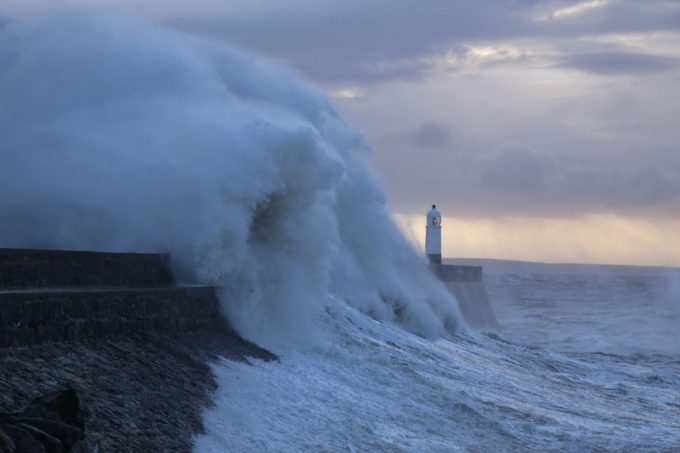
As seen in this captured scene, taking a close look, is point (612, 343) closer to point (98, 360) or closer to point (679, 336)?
point (679, 336)

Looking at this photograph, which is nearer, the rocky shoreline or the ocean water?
the rocky shoreline

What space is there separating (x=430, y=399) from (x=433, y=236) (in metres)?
18.3

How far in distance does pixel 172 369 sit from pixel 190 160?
4.78m

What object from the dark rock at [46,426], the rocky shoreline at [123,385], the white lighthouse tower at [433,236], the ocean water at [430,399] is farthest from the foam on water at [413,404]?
the white lighthouse tower at [433,236]

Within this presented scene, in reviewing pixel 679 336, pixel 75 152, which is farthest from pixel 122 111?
pixel 679 336

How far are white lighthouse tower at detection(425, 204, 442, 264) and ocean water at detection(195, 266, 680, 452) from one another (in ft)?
32.2

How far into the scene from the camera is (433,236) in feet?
91.0

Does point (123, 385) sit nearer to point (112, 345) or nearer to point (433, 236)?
point (112, 345)

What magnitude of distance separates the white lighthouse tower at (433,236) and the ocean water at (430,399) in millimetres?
9822

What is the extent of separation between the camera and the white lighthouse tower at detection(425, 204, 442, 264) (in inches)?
1083

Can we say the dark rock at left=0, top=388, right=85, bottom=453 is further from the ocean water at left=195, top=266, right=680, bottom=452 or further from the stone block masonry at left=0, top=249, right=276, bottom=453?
the ocean water at left=195, top=266, right=680, bottom=452

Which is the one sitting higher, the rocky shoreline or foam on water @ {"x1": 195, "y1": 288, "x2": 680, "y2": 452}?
the rocky shoreline

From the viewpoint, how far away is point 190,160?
39.0ft

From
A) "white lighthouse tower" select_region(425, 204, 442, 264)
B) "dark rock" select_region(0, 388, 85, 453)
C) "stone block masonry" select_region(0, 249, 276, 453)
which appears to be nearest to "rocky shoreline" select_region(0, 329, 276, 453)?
"stone block masonry" select_region(0, 249, 276, 453)
